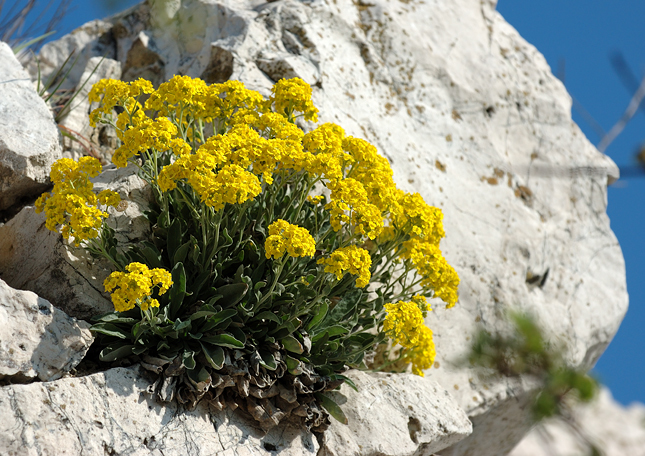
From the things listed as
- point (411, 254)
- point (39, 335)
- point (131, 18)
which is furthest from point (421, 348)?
point (131, 18)

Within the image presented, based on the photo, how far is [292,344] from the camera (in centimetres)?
438

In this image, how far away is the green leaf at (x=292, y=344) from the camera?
14.3 ft

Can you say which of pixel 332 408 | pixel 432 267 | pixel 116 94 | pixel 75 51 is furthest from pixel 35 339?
pixel 75 51

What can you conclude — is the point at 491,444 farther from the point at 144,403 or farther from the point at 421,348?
the point at 144,403

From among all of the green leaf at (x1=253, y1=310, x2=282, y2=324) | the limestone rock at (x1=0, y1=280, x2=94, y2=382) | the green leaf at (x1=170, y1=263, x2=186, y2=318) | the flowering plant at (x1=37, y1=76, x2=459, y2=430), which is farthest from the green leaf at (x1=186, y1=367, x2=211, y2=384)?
the limestone rock at (x1=0, y1=280, x2=94, y2=382)

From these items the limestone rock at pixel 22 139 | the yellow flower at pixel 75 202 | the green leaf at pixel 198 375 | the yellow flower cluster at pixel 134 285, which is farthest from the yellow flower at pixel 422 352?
the limestone rock at pixel 22 139

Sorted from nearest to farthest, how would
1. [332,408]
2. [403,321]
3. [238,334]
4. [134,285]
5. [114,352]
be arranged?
[134,285], [114,352], [238,334], [403,321], [332,408]

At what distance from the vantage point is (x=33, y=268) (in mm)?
4656

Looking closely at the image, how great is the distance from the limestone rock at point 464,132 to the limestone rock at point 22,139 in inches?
67.9

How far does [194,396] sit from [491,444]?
409 cm

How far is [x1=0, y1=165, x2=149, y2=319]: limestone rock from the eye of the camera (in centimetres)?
443

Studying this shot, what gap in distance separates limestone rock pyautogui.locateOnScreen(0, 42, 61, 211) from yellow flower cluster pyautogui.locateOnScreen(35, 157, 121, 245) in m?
0.84

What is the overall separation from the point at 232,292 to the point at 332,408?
1.25 meters

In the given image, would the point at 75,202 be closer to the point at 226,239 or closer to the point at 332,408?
the point at 226,239
